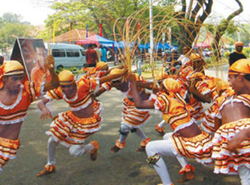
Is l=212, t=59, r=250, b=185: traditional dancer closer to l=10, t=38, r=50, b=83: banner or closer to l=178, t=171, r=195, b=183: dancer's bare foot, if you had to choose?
l=178, t=171, r=195, b=183: dancer's bare foot

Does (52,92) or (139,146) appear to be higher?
(52,92)

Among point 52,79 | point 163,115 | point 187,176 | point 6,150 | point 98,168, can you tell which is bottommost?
point 98,168

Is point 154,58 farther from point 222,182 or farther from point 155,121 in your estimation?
point 155,121

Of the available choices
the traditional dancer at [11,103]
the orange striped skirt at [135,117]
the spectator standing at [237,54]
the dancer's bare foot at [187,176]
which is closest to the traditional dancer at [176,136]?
the dancer's bare foot at [187,176]

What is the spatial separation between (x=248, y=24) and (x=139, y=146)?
103 inches

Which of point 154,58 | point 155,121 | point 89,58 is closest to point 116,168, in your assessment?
point 154,58

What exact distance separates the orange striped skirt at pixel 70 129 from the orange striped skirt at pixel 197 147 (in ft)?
4.42

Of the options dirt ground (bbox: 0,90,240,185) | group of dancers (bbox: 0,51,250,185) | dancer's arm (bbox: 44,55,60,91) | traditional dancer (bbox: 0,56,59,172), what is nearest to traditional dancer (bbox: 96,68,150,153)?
group of dancers (bbox: 0,51,250,185)

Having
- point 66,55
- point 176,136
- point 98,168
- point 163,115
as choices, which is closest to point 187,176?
point 176,136

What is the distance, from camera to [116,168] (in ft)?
12.9

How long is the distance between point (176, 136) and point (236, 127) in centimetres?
74

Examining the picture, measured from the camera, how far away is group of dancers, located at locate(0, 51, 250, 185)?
2.46m

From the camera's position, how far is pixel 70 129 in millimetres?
3709

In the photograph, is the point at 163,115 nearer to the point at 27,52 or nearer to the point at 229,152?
the point at 229,152
